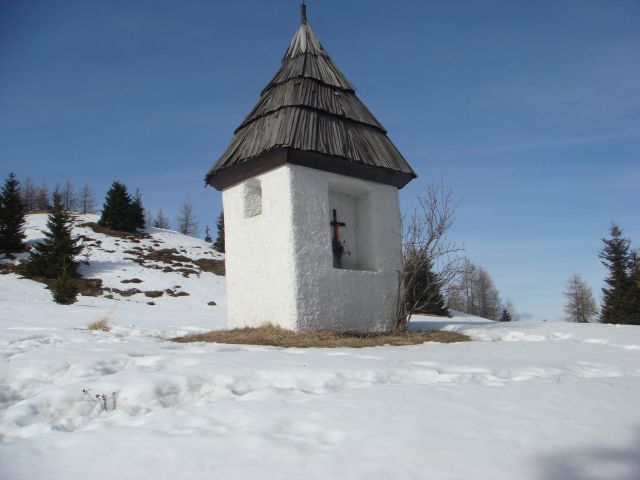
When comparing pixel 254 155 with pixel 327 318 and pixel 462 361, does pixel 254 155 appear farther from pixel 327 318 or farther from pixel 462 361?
pixel 462 361

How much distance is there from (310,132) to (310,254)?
7.16 ft

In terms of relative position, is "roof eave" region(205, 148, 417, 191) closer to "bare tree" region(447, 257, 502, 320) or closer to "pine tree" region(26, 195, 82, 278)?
"pine tree" region(26, 195, 82, 278)

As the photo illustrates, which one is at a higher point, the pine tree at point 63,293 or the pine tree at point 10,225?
the pine tree at point 10,225

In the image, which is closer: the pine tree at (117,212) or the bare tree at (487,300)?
the pine tree at (117,212)

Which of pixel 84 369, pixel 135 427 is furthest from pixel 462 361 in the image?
pixel 84 369

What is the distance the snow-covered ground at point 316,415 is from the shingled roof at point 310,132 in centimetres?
369

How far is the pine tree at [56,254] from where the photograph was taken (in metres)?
21.7

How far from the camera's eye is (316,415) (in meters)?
2.70

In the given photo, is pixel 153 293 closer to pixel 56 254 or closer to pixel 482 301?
pixel 56 254

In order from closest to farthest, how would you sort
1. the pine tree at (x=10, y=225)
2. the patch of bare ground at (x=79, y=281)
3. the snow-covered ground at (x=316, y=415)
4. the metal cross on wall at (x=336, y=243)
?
the snow-covered ground at (x=316, y=415)
the metal cross on wall at (x=336, y=243)
the patch of bare ground at (x=79, y=281)
the pine tree at (x=10, y=225)

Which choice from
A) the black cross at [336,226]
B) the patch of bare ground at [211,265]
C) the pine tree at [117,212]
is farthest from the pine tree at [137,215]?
the black cross at [336,226]

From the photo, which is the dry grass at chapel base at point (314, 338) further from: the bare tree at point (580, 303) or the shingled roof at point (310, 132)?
the bare tree at point (580, 303)

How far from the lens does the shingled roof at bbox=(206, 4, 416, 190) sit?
7.73m

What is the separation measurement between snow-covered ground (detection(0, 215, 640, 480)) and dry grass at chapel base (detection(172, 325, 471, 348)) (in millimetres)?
903
